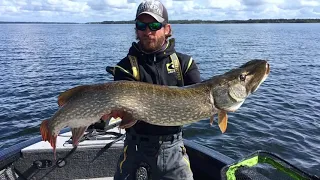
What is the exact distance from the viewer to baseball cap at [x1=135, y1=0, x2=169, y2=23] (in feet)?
11.1

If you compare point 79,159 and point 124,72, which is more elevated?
point 124,72

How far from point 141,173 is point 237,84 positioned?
1.36 m

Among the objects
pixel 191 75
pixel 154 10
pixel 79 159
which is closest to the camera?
pixel 154 10

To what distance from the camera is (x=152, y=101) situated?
125 inches

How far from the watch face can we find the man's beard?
1.27 m

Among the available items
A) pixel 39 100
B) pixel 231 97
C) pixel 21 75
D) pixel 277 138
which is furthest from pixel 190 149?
pixel 21 75

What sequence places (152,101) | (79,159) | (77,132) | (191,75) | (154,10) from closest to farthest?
(152,101) → (77,132) → (154,10) → (191,75) → (79,159)

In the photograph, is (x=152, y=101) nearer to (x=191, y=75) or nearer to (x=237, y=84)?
(x=191, y=75)

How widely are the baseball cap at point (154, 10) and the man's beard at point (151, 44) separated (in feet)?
0.71

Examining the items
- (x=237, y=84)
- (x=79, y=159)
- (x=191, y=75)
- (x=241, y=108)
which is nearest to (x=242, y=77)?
(x=237, y=84)

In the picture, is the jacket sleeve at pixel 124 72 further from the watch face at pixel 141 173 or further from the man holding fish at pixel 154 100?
the watch face at pixel 141 173

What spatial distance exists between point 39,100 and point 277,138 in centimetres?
1070

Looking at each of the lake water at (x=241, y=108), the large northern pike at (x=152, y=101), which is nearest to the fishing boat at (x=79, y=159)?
the large northern pike at (x=152, y=101)

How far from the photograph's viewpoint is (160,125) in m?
3.31
